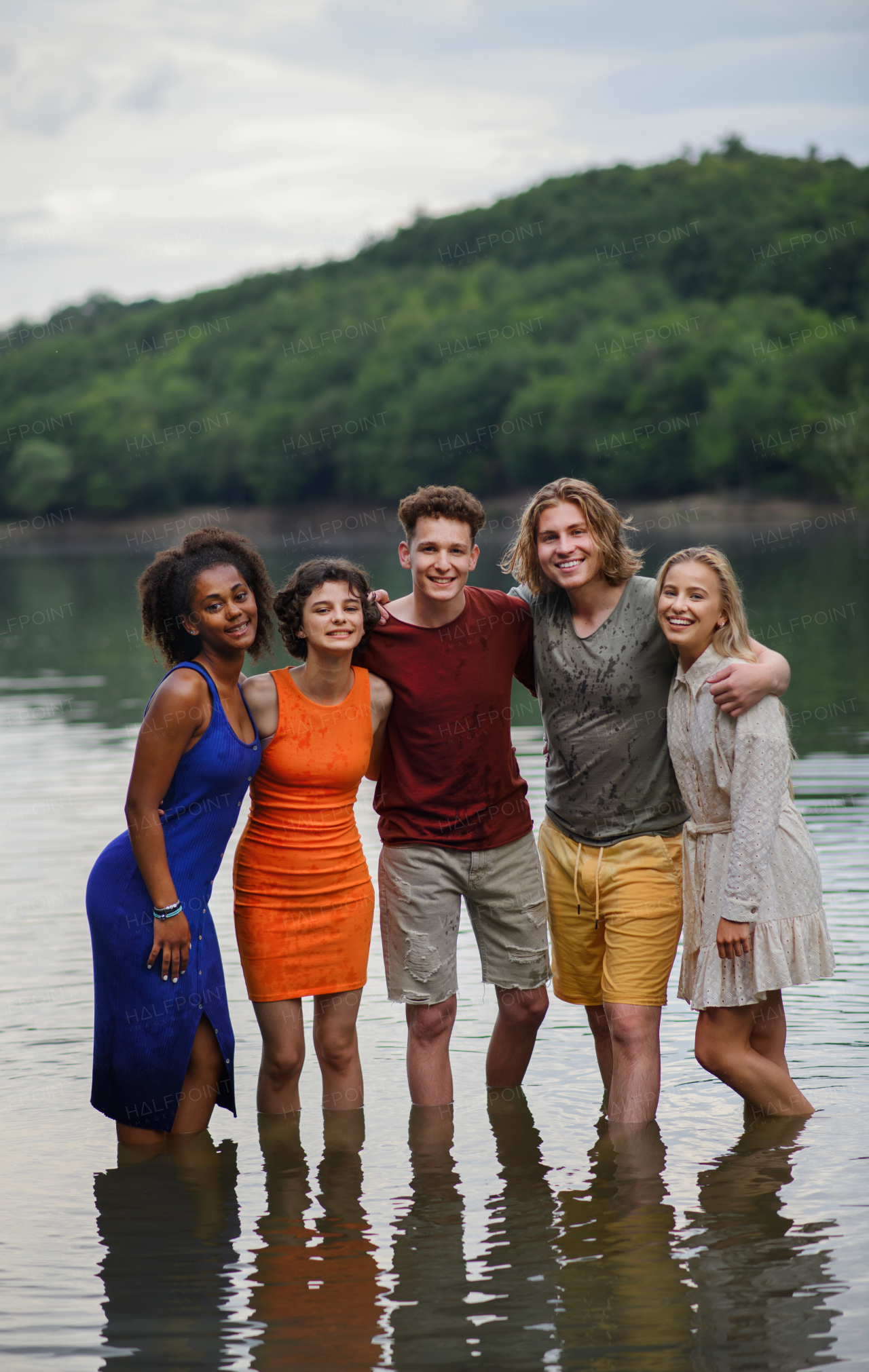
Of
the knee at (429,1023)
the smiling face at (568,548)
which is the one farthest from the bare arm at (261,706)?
the knee at (429,1023)

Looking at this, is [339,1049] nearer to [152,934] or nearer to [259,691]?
[152,934]

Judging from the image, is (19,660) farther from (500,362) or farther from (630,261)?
(630,261)

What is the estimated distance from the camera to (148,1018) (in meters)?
4.66

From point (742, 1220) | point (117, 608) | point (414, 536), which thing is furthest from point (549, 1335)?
point (117, 608)

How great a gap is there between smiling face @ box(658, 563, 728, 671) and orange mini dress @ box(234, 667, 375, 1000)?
1053 mm

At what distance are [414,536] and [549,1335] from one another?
2541 mm

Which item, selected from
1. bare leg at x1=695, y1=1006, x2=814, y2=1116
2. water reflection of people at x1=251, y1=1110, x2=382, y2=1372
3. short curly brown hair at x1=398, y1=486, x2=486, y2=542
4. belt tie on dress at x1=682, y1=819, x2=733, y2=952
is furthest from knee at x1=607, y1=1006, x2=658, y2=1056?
short curly brown hair at x1=398, y1=486, x2=486, y2=542

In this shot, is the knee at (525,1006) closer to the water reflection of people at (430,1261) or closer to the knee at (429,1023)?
the knee at (429,1023)

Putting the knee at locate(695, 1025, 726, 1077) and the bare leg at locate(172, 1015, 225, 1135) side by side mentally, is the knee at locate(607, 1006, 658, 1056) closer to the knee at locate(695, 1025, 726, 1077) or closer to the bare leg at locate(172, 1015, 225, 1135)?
the knee at locate(695, 1025, 726, 1077)

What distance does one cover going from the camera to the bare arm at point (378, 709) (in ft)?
16.5

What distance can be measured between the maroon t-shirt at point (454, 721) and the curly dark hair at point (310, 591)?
4.8 inches

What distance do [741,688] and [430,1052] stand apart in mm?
1771

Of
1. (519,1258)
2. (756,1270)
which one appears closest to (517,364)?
(519,1258)

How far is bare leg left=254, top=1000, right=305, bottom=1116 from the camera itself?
5.00 meters
